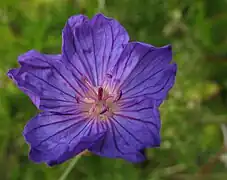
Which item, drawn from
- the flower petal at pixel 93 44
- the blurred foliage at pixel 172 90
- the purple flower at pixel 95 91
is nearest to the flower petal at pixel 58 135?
the purple flower at pixel 95 91

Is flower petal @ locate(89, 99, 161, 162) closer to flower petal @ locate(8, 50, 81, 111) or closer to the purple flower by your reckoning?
the purple flower

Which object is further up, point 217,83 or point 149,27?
point 149,27

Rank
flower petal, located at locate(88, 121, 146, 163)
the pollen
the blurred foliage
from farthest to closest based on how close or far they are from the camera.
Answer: the blurred foliage → the pollen → flower petal, located at locate(88, 121, 146, 163)

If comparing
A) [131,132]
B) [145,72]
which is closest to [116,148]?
[131,132]

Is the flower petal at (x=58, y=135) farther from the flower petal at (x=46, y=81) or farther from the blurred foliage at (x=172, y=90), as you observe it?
the blurred foliage at (x=172, y=90)

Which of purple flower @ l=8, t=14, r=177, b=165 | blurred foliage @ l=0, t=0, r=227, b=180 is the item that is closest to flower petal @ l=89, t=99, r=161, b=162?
purple flower @ l=8, t=14, r=177, b=165

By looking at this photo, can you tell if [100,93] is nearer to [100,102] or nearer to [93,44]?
[100,102]

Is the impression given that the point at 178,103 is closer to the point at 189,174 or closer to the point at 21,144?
the point at 189,174

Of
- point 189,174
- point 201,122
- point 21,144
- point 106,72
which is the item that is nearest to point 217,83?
point 201,122
